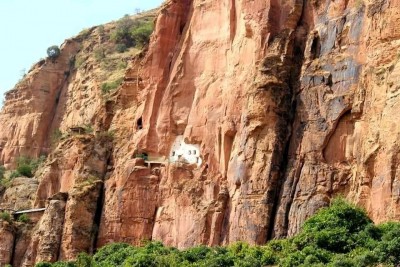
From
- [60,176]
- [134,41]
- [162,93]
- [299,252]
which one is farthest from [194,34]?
[134,41]

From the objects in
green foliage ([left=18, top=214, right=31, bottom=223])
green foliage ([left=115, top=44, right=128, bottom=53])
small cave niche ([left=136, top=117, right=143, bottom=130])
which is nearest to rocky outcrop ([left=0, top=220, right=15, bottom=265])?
green foliage ([left=18, top=214, right=31, bottom=223])

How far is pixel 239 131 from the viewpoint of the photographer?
45000mm

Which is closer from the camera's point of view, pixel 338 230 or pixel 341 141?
pixel 338 230

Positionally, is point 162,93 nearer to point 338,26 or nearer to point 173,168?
point 173,168

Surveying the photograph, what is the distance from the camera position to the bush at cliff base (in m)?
34.0

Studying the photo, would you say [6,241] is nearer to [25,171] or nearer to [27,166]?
[25,171]

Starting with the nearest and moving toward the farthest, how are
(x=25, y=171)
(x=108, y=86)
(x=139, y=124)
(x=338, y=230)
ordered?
1. (x=338, y=230)
2. (x=139, y=124)
3. (x=108, y=86)
4. (x=25, y=171)

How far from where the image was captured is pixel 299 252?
3656 centimetres

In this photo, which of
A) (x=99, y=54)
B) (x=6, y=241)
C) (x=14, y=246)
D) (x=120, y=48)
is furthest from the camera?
(x=120, y=48)

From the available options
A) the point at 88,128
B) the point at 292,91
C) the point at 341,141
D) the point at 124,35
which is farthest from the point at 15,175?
the point at 341,141

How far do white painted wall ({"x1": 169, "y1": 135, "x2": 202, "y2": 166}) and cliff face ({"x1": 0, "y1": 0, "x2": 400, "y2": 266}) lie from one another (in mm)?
59

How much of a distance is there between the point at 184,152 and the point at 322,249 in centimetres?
1393

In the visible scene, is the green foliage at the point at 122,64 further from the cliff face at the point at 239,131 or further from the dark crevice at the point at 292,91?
the dark crevice at the point at 292,91

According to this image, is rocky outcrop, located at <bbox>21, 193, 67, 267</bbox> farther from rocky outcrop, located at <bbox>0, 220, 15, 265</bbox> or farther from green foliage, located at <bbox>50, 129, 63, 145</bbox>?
green foliage, located at <bbox>50, 129, 63, 145</bbox>
